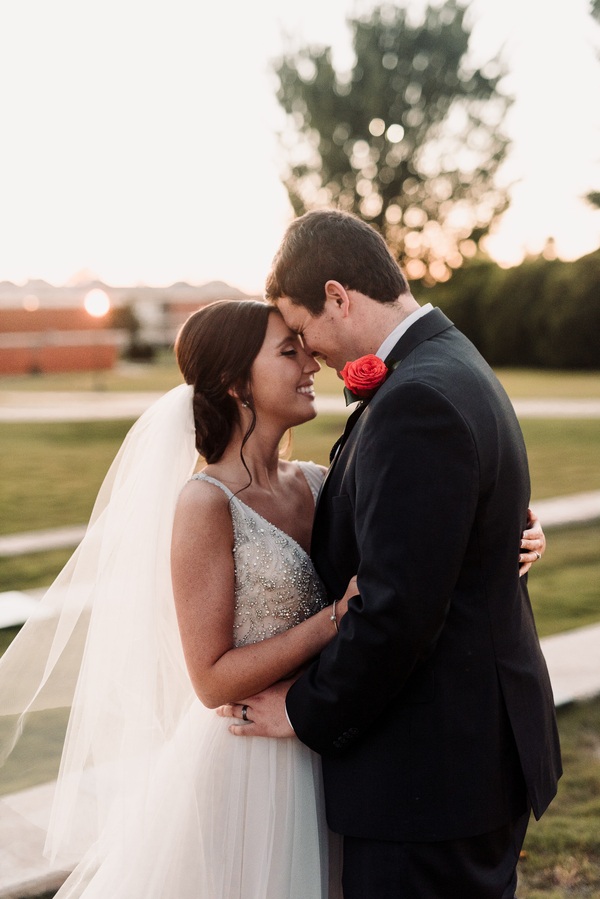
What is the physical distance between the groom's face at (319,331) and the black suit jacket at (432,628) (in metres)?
0.23

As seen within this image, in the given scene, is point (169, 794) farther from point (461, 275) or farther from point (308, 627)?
point (461, 275)

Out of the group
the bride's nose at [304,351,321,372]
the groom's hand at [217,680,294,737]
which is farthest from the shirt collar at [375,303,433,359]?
the groom's hand at [217,680,294,737]

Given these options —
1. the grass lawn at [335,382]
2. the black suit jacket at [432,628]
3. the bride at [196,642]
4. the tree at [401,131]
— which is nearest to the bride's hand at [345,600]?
the bride at [196,642]

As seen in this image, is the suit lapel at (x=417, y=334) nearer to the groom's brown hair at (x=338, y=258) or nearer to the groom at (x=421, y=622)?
the groom at (x=421, y=622)

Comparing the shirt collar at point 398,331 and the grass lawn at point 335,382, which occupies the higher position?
the shirt collar at point 398,331

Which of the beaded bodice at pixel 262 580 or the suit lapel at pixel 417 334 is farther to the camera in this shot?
the beaded bodice at pixel 262 580

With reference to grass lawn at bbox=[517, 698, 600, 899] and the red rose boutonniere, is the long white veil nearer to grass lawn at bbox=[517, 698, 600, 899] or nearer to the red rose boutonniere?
the red rose boutonniere

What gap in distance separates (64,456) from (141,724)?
12.5 metres

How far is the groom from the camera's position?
6.64 feet

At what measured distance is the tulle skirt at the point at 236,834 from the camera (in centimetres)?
257

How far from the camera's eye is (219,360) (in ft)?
9.29

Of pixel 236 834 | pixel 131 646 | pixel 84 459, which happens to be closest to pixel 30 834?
pixel 131 646

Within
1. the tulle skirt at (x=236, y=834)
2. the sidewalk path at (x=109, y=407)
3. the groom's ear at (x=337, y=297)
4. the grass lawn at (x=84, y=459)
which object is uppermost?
the groom's ear at (x=337, y=297)

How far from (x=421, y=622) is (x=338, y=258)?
96 centimetres
